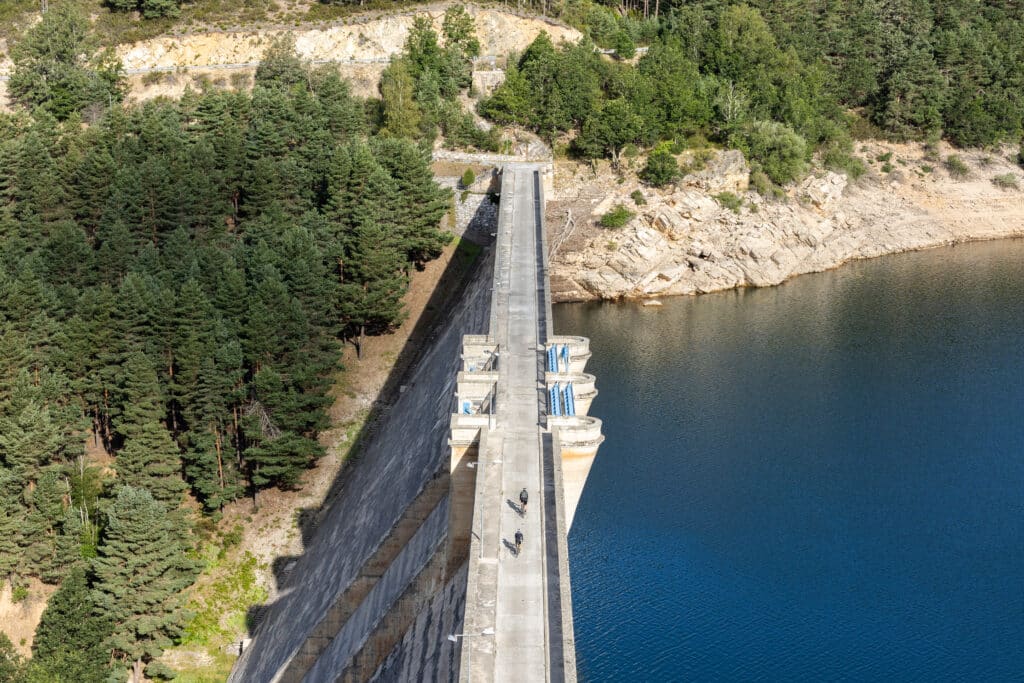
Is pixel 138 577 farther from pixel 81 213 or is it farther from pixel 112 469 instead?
pixel 81 213

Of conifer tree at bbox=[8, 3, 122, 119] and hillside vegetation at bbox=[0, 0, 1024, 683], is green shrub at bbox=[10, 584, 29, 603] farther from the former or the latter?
conifer tree at bbox=[8, 3, 122, 119]

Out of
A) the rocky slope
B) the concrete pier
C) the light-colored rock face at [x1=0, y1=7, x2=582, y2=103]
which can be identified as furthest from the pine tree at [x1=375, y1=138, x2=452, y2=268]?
the light-colored rock face at [x1=0, y1=7, x2=582, y2=103]

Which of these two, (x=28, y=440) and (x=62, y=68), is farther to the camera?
(x=62, y=68)

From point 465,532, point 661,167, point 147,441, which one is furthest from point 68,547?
point 661,167

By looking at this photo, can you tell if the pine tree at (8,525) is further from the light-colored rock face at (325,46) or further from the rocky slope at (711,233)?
the light-colored rock face at (325,46)

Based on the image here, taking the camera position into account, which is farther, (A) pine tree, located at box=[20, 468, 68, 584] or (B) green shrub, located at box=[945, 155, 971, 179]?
(B) green shrub, located at box=[945, 155, 971, 179]

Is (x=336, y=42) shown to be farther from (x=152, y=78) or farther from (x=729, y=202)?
(x=729, y=202)

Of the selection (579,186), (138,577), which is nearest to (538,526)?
(138,577)
